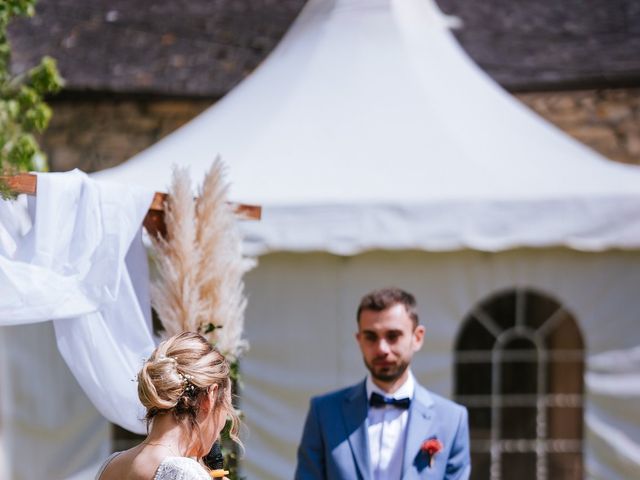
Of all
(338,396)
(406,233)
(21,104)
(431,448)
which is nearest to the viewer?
(431,448)

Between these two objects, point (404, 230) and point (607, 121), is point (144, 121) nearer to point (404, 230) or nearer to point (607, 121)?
point (607, 121)

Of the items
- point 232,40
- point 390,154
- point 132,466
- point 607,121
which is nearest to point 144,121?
point 232,40

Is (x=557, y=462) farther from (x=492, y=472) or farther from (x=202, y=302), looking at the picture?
(x=202, y=302)

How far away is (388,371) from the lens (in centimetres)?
347

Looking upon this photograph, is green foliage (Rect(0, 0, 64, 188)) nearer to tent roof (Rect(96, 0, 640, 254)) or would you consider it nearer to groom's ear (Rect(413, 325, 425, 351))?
tent roof (Rect(96, 0, 640, 254))

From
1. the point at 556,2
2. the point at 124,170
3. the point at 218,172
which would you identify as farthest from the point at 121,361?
the point at 556,2

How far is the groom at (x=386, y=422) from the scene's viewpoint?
342 cm

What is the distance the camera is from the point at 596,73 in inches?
363

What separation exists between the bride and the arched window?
378cm

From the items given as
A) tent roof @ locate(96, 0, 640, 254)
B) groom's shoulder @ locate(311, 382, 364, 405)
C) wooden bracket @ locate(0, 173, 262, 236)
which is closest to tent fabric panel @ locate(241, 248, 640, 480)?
tent roof @ locate(96, 0, 640, 254)

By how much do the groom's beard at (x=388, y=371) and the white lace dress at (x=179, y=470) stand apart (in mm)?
1326

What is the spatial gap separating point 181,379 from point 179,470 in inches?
8.8

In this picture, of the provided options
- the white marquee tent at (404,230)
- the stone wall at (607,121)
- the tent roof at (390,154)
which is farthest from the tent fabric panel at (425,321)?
the stone wall at (607,121)

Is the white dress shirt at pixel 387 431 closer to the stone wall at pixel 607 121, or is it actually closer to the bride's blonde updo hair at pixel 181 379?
the bride's blonde updo hair at pixel 181 379
